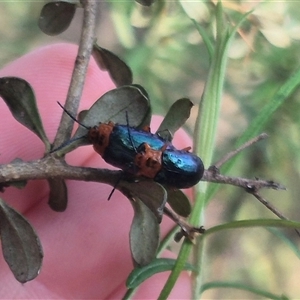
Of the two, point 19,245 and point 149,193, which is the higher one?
point 149,193

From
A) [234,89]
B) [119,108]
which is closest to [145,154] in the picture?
[119,108]

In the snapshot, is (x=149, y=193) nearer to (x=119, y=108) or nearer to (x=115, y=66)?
(x=119, y=108)

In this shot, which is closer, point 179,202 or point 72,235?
point 179,202

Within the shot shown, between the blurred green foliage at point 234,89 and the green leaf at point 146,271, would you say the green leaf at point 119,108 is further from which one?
the blurred green foliage at point 234,89

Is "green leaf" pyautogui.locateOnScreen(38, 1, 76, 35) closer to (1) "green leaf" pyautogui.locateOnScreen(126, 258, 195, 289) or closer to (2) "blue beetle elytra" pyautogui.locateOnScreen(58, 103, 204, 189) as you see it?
(2) "blue beetle elytra" pyautogui.locateOnScreen(58, 103, 204, 189)

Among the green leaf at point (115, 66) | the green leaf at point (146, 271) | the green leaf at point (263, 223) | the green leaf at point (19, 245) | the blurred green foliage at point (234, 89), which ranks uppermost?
the blurred green foliage at point (234, 89)

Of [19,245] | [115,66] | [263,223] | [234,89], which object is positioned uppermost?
[234,89]

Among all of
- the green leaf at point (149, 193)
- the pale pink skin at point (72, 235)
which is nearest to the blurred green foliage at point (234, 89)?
the pale pink skin at point (72, 235)
